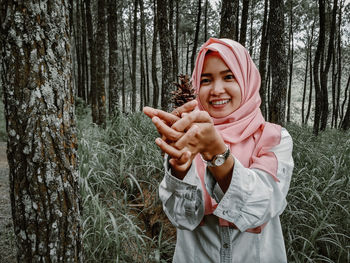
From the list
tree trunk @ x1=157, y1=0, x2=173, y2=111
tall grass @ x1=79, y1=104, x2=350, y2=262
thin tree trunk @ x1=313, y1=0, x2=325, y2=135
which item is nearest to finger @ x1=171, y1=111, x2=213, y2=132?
tall grass @ x1=79, y1=104, x2=350, y2=262

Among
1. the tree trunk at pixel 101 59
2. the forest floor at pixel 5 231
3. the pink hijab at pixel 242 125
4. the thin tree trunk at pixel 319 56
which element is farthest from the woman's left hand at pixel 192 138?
the thin tree trunk at pixel 319 56

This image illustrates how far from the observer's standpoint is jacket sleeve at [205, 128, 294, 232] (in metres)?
0.88

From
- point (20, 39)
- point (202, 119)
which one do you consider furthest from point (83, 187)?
point (202, 119)

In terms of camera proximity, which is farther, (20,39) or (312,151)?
(312,151)

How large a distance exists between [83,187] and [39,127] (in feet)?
5.54

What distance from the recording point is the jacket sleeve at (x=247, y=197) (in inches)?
34.7

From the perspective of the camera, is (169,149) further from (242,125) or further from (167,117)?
(242,125)

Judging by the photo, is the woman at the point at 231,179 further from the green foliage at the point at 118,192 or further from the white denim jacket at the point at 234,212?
the green foliage at the point at 118,192

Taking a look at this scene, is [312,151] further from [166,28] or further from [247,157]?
[247,157]

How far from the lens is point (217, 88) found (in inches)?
45.3

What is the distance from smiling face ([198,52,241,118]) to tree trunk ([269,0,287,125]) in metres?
4.18

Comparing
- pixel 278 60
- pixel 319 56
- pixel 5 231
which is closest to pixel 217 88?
pixel 5 231

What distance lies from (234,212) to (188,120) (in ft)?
1.55

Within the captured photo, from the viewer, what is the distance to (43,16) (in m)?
1.18
